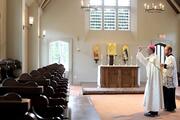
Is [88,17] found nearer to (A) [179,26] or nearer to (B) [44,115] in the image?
(A) [179,26]

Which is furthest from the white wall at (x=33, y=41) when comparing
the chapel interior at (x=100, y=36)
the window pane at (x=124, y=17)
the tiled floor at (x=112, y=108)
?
the window pane at (x=124, y=17)

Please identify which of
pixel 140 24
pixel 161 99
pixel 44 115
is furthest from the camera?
pixel 140 24

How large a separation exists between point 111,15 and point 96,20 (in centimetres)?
69

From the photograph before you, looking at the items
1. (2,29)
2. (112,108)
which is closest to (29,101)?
(112,108)

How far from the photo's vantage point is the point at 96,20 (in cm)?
1695

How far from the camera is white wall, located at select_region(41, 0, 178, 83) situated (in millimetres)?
16297

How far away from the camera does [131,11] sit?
16953mm

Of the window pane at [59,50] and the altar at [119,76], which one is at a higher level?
the window pane at [59,50]

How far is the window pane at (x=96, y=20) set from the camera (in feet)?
55.5

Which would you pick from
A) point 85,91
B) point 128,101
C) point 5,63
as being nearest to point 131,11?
point 85,91

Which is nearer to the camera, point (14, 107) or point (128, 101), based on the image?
point (14, 107)

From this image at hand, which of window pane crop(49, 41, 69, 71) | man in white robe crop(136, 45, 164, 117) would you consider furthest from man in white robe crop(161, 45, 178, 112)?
window pane crop(49, 41, 69, 71)

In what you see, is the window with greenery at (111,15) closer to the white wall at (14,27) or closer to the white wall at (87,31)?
the white wall at (87,31)

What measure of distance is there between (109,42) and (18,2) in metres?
6.80
